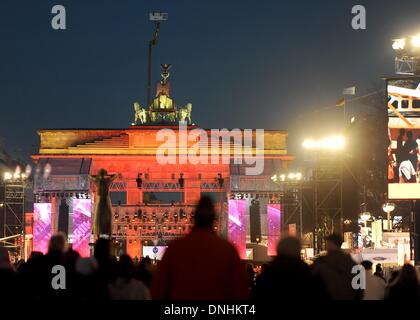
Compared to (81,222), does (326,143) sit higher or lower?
higher

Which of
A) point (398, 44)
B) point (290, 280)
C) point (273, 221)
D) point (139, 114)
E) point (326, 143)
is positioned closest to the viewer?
point (290, 280)

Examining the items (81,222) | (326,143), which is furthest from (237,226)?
(326,143)

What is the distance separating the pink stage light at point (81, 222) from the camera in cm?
5594

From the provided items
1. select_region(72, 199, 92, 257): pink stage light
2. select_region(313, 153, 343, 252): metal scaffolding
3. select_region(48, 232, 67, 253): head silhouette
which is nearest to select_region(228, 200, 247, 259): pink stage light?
select_region(313, 153, 343, 252): metal scaffolding

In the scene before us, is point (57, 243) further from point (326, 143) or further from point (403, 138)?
point (326, 143)

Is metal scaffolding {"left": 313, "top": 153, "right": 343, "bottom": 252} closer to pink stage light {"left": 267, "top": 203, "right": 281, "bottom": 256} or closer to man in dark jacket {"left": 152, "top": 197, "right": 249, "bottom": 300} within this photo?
pink stage light {"left": 267, "top": 203, "right": 281, "bottom": 256}

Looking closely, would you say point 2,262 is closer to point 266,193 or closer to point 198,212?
point 198,212

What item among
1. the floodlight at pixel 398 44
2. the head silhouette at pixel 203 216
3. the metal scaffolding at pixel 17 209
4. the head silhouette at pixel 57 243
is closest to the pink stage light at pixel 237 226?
the metal scaffolding at pixel 17 209

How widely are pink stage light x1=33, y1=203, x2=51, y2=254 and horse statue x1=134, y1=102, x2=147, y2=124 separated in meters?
15.9

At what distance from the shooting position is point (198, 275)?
29.1 feet

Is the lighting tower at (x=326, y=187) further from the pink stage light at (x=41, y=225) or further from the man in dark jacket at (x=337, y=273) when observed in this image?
the man in dark jacket at (x=337, y=273)

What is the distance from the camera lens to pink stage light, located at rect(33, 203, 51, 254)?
183 ft

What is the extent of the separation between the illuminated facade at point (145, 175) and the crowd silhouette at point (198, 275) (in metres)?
42.9

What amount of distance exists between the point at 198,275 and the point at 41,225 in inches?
1882
